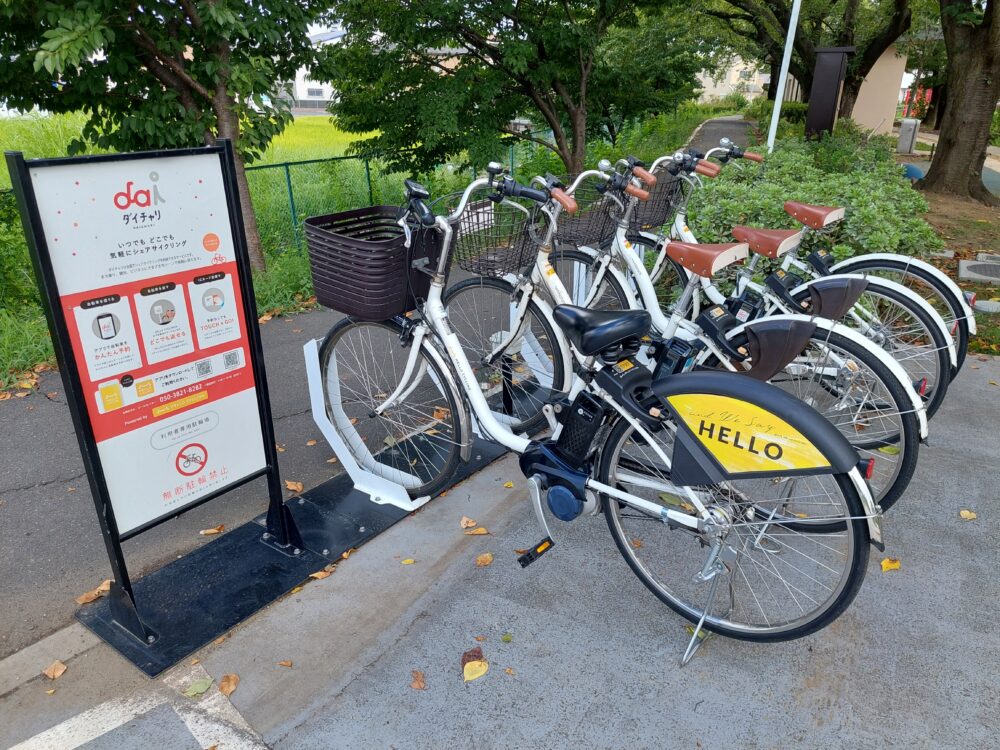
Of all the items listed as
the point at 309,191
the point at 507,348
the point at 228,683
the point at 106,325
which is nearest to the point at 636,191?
the point at 507,348

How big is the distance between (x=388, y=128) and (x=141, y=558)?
6.65 meters

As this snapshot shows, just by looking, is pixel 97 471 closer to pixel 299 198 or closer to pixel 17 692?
pixel 17 692

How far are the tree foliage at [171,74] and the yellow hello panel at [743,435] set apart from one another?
4.91 metres

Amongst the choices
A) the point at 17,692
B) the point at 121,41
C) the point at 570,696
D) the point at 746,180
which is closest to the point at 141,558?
the point at 17,692

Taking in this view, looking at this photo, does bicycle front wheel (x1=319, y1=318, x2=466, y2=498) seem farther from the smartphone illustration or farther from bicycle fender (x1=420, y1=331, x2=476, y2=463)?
the smartphone illustration

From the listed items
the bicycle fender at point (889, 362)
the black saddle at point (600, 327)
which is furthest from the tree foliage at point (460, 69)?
the bicycle fender at point (889, 362)

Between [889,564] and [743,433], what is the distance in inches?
52.5

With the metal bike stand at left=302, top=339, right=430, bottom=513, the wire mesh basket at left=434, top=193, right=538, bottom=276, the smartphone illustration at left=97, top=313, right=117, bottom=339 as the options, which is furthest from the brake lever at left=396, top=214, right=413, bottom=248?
the smartphone illustration at left=97, top=313, right=117, bottom=339

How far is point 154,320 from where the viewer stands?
2.54 metres

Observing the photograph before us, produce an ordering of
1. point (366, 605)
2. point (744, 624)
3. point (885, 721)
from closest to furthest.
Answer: point (885, 721), point (744, 624), point (366, 605)

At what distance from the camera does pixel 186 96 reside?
6.33m

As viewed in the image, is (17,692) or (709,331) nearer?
(17,692)

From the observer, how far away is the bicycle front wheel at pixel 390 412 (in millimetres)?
3379

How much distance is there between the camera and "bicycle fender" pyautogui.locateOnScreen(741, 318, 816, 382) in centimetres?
282
